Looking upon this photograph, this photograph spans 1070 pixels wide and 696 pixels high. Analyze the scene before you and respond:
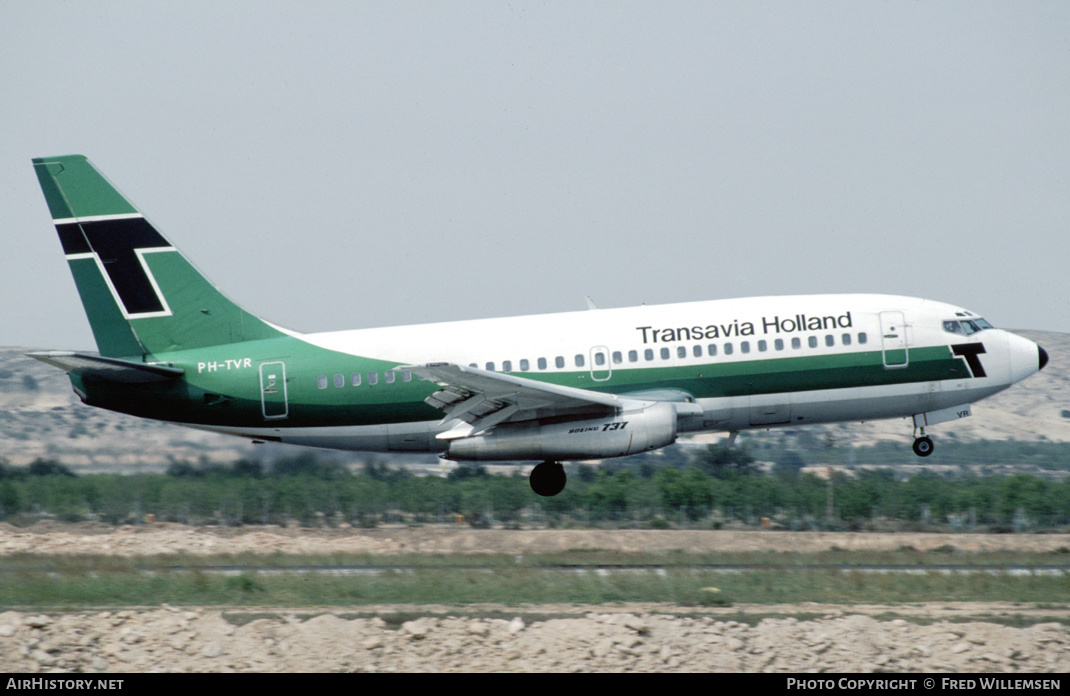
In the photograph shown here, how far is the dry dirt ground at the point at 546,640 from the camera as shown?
20594mm

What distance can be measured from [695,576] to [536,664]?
6.42m

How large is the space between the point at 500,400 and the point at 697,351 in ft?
16.7

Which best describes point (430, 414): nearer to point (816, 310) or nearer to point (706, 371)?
point (706, 371)

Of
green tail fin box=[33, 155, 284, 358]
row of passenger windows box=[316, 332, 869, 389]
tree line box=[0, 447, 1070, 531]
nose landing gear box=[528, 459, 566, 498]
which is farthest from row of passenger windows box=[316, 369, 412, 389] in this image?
tree line box=[0, 447, 1070, 531]

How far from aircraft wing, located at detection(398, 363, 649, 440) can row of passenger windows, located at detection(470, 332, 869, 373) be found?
837 millimetres

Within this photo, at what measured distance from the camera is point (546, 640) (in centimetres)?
Result: 2095

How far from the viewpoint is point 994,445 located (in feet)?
198

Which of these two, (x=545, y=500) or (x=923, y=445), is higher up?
(x=923, y=445)

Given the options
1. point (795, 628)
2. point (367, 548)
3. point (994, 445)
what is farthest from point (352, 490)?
point (994, 445)

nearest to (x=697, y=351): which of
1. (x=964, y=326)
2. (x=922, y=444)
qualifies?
(x=922, y=444)

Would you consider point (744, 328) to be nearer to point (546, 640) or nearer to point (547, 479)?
point (547, 479)

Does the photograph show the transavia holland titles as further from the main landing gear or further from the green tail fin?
the green tail fin

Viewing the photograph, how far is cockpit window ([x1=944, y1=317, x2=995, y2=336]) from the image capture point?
27984 millimetres

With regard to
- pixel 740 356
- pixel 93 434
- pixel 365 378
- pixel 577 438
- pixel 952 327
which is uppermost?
pixel 952 327
